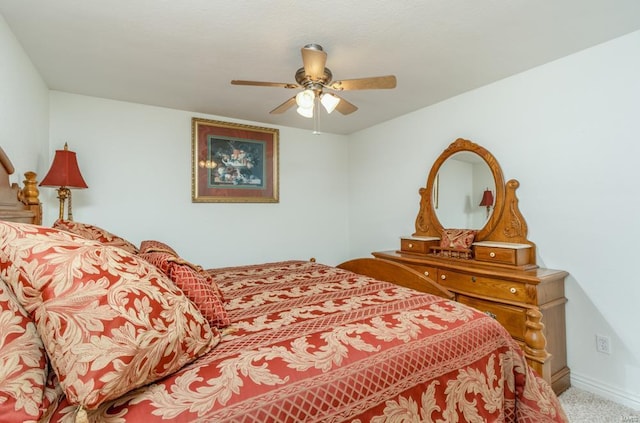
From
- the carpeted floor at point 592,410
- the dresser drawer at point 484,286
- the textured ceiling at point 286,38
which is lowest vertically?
the carpeted floor at point 592,410

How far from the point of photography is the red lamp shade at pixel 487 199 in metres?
2.71

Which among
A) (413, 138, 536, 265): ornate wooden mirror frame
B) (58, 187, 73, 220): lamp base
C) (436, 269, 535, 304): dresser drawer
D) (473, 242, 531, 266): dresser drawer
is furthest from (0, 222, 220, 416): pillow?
(413, 138, 536, 265): ornate wooden mirror frame

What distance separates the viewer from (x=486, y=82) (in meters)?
2.68

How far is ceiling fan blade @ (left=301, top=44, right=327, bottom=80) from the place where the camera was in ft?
5.60

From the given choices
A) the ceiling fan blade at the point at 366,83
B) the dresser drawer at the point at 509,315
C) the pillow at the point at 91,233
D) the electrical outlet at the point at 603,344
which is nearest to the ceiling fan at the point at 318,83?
the ceiling fan blade at the point at 366,83

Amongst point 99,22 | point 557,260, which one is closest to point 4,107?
point 99,22

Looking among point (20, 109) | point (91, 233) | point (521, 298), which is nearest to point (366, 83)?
point (521, 298)


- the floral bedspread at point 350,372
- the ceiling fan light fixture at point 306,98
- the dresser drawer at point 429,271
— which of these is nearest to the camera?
the floral bedspread at point 350,372

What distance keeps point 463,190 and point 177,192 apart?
9.56 feet

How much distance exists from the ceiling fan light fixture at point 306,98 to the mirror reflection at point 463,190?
5.70ft

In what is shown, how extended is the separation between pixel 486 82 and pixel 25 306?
3205 mm

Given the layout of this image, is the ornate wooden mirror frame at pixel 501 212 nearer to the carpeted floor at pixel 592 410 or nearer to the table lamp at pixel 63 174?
the carpeted floor at pixel 592 410

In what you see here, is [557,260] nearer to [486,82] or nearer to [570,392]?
[570,392]

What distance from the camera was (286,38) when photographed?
1976mm
